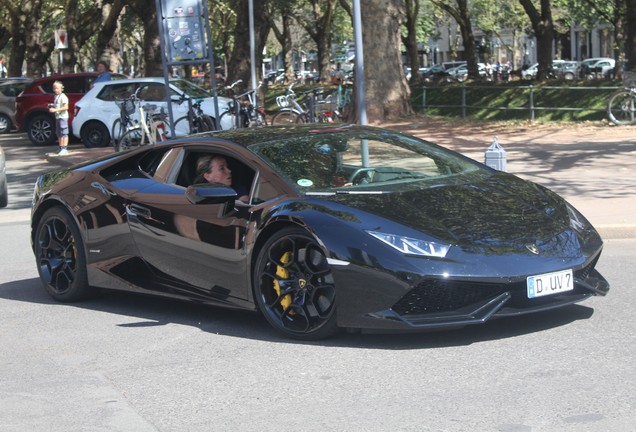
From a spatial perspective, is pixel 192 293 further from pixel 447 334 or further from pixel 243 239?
pixel 447 334

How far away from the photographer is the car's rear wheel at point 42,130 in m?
28.6

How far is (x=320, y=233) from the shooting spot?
256 inches

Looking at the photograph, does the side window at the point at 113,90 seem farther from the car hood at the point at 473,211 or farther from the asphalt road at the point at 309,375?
the car hood at the point at 473,211

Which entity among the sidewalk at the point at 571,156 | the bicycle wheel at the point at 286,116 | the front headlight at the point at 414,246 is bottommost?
the sidewalk at the point at 571,156

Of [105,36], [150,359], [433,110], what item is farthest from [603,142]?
[105,36]

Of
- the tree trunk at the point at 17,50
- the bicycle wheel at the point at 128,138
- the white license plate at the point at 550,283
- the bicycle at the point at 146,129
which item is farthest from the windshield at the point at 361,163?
the tree trunk at the point at 17,50

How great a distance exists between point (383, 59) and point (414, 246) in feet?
63.7

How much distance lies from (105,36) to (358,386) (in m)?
39.1

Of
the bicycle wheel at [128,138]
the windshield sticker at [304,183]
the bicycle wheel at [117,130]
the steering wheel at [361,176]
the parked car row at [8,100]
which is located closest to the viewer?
the windshield sticker at [304,183]

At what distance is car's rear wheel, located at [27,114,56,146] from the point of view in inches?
1125

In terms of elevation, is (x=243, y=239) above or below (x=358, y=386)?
above

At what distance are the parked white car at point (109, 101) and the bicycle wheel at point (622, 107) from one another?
27.2 ft

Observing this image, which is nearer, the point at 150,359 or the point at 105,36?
the point at 150,359

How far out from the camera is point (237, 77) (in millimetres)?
31984
